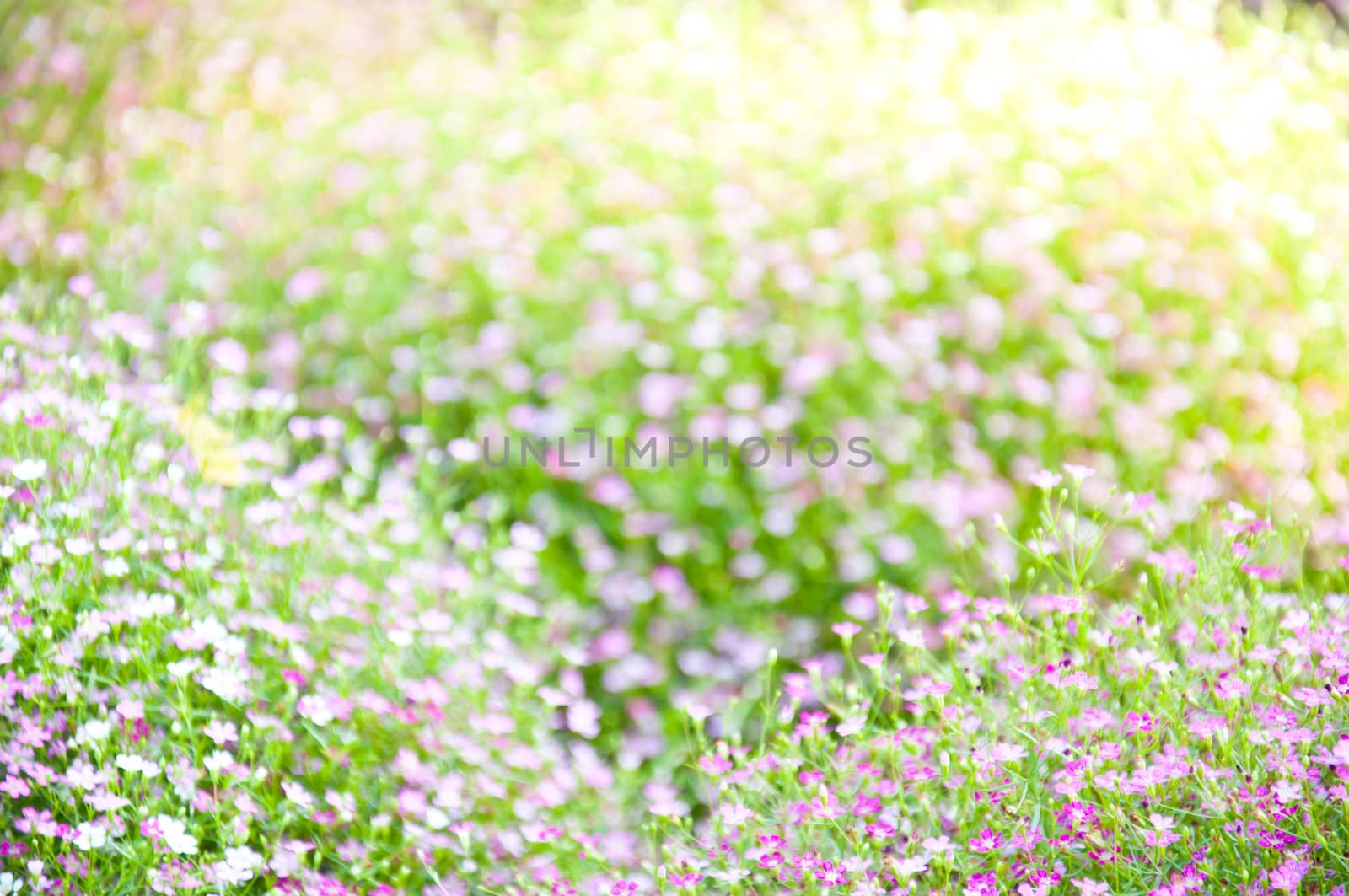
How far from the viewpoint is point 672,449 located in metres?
3.28

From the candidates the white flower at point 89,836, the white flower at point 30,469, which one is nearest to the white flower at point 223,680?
the white flower at point 89,836

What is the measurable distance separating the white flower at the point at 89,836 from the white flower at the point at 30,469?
578mm

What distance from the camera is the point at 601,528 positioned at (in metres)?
3.24

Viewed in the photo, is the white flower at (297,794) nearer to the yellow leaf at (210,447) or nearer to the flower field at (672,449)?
the flower field at (672,449)

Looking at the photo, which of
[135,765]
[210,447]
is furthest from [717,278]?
→ [135,765]

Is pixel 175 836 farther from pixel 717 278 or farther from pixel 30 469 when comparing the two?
pixel 717 278

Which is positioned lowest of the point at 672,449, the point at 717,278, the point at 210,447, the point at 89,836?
Answer: the point at 672,449

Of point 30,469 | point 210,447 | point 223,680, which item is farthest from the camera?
point 210,447

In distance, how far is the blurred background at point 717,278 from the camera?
318 cm

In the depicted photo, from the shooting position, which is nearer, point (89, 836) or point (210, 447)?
point (89, 836)

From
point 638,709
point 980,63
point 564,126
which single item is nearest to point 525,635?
point 638,709

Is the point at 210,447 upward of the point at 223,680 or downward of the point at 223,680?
downward

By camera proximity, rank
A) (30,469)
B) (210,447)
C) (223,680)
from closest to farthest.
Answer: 1. (223,680)
2. (30,469)
3. (210,447)

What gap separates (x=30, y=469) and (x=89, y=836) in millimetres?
618
